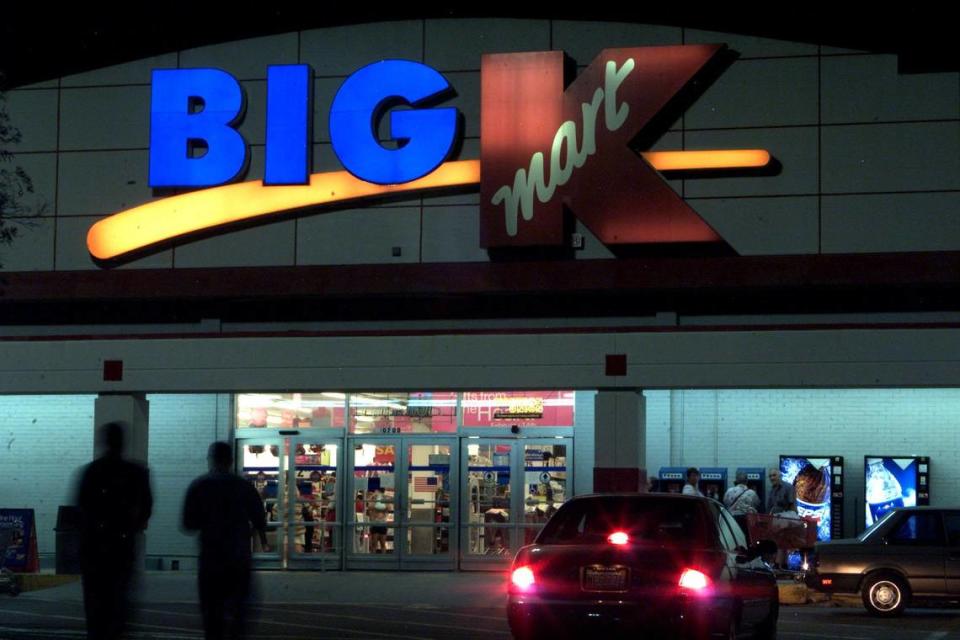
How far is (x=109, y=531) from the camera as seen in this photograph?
11812 mm

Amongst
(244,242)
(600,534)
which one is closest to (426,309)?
(244,242)

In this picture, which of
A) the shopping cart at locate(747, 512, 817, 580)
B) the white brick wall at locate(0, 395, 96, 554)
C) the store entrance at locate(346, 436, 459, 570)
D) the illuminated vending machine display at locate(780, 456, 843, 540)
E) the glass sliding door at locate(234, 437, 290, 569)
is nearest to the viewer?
the shopping cart at locate(747, 512, 817, 580)

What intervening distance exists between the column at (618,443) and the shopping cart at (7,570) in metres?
8.92

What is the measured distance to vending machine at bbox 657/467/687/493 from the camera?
25.3 metres

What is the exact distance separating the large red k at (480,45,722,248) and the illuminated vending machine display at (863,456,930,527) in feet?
19.5

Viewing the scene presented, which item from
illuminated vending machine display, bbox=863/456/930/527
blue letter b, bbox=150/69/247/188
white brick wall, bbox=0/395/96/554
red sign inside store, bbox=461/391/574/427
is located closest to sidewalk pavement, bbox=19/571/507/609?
white brick wall, bbox=0/395/96/554

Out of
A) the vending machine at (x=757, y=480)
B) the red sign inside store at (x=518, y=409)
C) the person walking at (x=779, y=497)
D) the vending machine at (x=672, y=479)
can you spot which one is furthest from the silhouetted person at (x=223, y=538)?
the vending machine at (x=757, y=480)

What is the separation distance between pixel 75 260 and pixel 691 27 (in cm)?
1091

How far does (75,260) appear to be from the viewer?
24.6 metres

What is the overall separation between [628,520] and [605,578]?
4.72ft

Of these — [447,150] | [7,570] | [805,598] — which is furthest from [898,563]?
[7,570]

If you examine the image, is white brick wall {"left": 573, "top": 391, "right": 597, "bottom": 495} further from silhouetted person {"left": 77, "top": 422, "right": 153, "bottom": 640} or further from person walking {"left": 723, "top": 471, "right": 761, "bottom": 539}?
silhouetted person {"left": 77, "top": 422, "right": 153, "bottom": 640}

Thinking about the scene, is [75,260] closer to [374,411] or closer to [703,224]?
[374,411]

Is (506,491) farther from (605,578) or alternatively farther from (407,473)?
(605,578)
